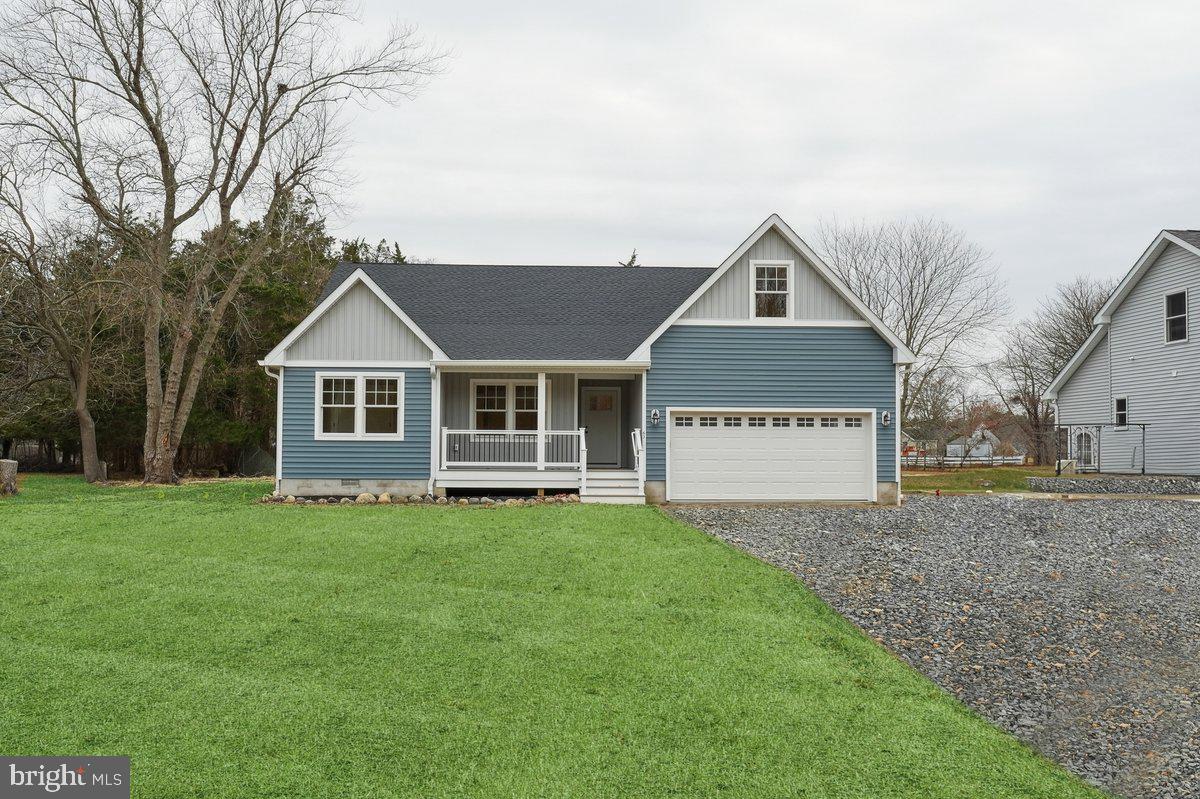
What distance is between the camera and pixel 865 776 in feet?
15.4

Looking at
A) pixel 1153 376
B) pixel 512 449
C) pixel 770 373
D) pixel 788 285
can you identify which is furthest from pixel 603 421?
pixel 1153 376

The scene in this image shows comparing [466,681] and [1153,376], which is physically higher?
[1153,376]

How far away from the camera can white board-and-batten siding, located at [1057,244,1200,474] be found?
20984 mm

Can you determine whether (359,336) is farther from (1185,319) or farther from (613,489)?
(1185,319)

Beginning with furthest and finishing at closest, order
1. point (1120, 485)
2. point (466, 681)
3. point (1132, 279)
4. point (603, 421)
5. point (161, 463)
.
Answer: point (161, 463)
point (1132, 279)
point (1120, 485)
point (603, 421)
point (466, 681)

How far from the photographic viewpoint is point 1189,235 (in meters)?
21.3

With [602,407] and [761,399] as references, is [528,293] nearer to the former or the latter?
[602,407]

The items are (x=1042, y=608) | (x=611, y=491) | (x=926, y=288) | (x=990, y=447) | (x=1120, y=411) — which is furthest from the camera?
(x=990, y=447)

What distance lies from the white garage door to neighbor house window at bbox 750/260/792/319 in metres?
2.21

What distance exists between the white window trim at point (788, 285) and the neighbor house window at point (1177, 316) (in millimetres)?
12005

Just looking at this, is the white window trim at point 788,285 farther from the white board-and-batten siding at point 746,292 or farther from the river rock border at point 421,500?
the river rock border at point 421,500

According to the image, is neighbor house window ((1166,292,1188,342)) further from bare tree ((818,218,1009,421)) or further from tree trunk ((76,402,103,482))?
tree trunk ((76,402,103,482))

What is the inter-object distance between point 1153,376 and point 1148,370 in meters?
0.27

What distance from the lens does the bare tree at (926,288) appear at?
3684 cm
